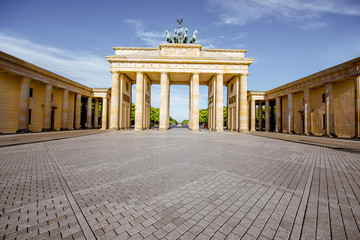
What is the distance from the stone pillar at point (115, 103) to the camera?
26.0m

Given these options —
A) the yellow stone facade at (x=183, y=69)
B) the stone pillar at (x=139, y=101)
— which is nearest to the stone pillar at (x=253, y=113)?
the yellow stone facade at (x=183, y=69)

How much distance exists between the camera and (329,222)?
2.38 meters

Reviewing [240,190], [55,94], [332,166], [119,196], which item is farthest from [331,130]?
[55,94]

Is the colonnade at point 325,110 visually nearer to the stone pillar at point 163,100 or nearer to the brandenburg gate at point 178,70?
the brandenburg gate at point 178,70

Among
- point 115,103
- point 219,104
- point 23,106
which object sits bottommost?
point 23,106

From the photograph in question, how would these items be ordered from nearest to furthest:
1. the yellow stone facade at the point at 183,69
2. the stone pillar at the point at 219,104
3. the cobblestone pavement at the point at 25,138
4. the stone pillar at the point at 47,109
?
the cobblestone pavement at the point at 25,138, the stone pillar at the point at 47,109, the yellow stone facade at the point at 183,69, the stone pillar at the point at 219,104

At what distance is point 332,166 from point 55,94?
A: 3650cm

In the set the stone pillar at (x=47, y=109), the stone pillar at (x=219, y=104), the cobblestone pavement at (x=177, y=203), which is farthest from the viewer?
the stone pillar at (x=219, y=104)

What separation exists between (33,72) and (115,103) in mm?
11128

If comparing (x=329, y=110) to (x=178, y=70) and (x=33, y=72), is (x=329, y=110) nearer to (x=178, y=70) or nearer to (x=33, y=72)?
(x=178, y=70)

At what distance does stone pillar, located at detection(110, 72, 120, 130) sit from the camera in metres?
26.0

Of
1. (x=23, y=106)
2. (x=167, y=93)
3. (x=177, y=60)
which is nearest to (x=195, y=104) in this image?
(x=167, y=93)

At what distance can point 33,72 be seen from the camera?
20344 mm

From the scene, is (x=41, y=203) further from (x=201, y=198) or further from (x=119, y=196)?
(x=201, y=198)
